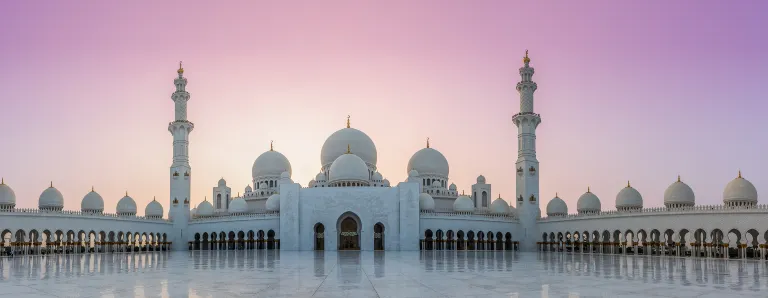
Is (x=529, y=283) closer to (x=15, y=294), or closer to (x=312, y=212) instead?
(x=15, y=294)

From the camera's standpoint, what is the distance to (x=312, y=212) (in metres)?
45.7

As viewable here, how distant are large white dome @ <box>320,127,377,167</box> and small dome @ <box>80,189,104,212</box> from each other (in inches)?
681

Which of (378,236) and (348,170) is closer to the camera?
(378,236)

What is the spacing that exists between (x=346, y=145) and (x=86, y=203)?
19.9m

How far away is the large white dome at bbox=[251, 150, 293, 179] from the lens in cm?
5562

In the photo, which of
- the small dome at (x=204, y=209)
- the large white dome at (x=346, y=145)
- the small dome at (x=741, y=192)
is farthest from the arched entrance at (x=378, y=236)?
the small dome at (x=741, y=192)

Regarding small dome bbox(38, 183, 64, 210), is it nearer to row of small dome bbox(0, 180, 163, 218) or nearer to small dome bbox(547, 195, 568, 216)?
row of small dome bbox(0, 180, 163, 218)

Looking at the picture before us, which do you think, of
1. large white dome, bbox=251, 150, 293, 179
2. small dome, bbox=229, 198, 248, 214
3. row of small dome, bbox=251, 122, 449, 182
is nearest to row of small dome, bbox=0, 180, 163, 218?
small dome, bbox=229, 198, 248, 214

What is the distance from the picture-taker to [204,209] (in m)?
53.2

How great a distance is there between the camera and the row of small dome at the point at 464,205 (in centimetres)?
4800

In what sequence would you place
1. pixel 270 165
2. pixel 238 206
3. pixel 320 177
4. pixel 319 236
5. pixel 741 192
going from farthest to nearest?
pixel 270 165 < pixel 320 177 < pixel 238 206 < pixel 319 236 < pixel 741 192

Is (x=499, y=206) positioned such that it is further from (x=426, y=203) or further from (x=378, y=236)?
(x=378, y=236)

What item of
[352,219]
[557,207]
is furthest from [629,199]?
[352,219]

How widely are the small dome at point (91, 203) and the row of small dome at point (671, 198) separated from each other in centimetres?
3244
